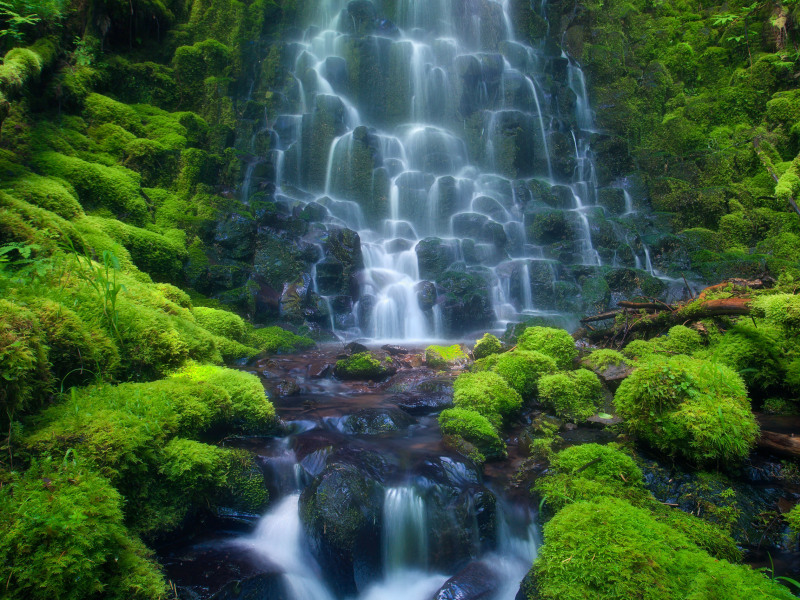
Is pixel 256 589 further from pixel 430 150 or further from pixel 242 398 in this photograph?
pixel 430 150

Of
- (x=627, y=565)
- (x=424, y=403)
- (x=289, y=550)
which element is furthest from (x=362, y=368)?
(x=627, y=565)

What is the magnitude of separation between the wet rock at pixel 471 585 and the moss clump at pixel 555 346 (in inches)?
144

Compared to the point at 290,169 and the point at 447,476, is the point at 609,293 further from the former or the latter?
the point at 290,169

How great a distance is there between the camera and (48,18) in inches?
381

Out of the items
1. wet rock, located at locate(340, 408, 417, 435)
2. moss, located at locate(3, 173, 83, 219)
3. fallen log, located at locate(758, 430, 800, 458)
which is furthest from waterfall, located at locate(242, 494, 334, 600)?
moss, located at locate(3, 173, 83, 219)

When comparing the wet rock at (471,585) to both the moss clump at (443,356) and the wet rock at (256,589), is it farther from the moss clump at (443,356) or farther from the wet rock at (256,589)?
the moss clump at (443,356)

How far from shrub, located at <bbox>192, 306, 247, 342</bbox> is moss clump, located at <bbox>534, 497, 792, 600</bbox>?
763 centimetres

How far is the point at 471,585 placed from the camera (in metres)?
3.44

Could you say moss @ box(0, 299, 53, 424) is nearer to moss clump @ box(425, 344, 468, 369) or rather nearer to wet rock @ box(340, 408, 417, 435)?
wet rock @ box(340, 408, 417, 435)

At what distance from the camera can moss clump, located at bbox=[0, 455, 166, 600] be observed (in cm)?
192

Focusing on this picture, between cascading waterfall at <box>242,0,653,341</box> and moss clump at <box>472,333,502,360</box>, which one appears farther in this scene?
cascading waterfall at <box>242,0,653,341</box>

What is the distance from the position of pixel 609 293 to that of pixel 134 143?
15278 mm

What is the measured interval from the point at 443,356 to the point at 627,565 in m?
6.75

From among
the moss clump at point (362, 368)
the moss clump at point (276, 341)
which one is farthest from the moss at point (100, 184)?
the moss clump at point (362, 368)
